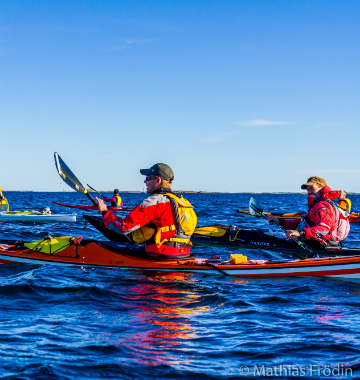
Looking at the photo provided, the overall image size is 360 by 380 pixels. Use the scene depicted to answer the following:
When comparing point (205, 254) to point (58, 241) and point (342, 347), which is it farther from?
point (342, 347)

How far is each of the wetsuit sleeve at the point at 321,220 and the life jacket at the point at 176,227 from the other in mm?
2677

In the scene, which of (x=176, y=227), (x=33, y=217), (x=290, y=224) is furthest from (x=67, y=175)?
(x=33, y=217)

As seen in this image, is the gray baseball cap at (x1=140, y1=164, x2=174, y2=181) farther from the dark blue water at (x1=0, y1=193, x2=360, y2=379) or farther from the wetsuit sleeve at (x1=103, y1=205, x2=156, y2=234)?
the dark blue water at (x1=0, y1=193, x2=360, y2=379)

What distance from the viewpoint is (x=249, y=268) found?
7293mm

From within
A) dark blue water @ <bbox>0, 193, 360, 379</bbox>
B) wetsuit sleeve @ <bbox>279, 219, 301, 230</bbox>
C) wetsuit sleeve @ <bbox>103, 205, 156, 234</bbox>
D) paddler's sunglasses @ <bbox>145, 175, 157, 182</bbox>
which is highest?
paddler's sunglasses @ <bbox>145, 175, 157, 182</bbox>

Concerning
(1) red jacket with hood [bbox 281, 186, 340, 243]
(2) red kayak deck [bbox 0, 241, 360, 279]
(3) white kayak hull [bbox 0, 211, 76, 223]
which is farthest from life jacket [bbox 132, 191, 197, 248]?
(3) white kayak hull [bbox 0, 211, 76, 223]

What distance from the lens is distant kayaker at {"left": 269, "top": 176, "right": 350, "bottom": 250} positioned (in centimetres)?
845

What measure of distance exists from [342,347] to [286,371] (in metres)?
0.81

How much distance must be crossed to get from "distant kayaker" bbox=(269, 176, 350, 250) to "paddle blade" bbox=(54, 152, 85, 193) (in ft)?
13.3

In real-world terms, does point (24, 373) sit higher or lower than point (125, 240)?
lower

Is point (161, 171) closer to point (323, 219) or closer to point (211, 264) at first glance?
point (211, 264)

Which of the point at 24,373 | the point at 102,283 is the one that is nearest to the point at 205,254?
the point at 102,283

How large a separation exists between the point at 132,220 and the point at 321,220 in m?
3.96

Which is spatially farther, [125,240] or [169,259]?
[125,240]
